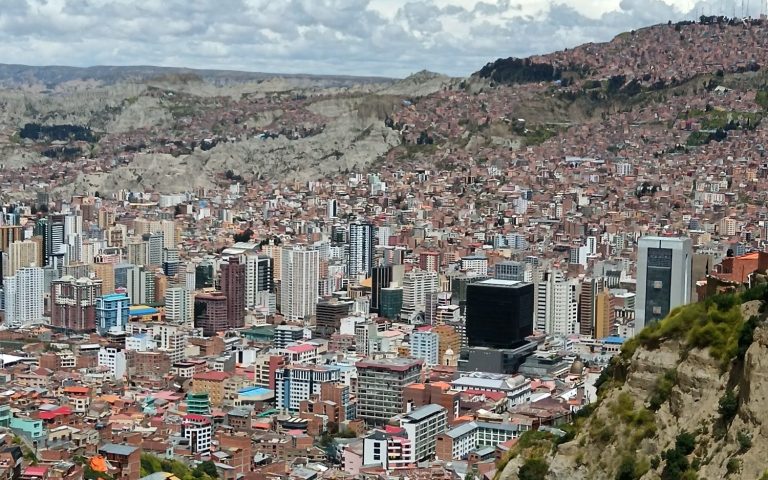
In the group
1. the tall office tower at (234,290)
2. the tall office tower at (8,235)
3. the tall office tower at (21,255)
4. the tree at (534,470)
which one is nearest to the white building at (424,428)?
the tree at (534,470)

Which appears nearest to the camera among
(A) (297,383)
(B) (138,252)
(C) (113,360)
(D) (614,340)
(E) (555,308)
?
(A) (297,383)

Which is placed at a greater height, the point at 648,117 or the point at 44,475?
the point at 648,117

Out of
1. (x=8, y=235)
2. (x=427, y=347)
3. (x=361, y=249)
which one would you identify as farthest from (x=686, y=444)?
(x=8, y=235)

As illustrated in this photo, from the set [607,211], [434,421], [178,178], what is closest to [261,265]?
[607,211]

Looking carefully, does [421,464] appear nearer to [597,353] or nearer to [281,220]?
[597,353]

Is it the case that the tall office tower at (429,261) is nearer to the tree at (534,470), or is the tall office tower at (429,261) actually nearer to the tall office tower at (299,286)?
the tall office tower at (299,286)

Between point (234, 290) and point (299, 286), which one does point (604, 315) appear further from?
point (234, 290)
